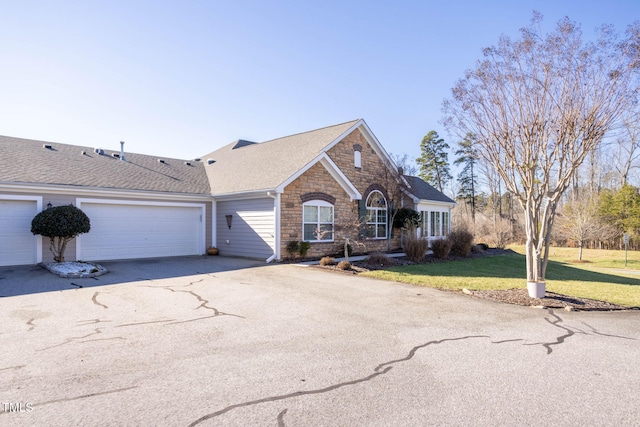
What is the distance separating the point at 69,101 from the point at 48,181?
290cm

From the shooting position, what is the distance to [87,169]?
15.7m

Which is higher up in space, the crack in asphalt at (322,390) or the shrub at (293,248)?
the shrub at (293,248)

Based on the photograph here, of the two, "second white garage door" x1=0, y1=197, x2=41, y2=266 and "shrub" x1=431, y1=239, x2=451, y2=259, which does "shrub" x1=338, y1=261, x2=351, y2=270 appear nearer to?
"shrub" x1=431, y1=239, x2=451, y2=259

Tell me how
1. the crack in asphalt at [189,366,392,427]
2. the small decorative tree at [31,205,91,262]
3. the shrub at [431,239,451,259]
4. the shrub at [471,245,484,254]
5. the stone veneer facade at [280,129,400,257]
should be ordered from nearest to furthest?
the crack in asphalt at [189,366,392,427] < the small decorative tree at [31,205,91,262] < the stone veneer facade at [280,129,400,257] < the shrub at [431,239,451,259] < the shrub at [471,245,484,254]

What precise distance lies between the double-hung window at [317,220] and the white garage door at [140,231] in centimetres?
491

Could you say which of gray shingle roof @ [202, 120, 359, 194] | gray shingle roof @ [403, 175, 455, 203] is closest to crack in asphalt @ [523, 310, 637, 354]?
gray shingle roof @ [202, 120, 359, 194]

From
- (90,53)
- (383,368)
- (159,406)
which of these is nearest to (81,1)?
(90,53)

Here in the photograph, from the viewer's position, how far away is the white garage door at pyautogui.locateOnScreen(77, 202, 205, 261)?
573 inches

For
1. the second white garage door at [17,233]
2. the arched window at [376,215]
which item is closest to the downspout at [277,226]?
the arched window at [376,215]

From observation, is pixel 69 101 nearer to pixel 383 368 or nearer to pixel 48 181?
pixel 48 181

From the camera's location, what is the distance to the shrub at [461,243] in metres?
19.2

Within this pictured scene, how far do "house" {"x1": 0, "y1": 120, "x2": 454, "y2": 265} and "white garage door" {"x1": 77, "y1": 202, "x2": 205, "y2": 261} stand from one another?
0.12 feet

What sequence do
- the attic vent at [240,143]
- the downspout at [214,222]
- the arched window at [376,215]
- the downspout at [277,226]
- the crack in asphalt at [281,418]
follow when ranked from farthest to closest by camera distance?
the attic vent at [240,143] < the arched window at [376,215] < the downspout at [214,222] < the downspout at [277,226] < the crack in asphalt at [281,418]

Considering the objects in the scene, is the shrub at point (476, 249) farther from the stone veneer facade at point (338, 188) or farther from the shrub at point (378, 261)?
the shrub at point (378, 261)
